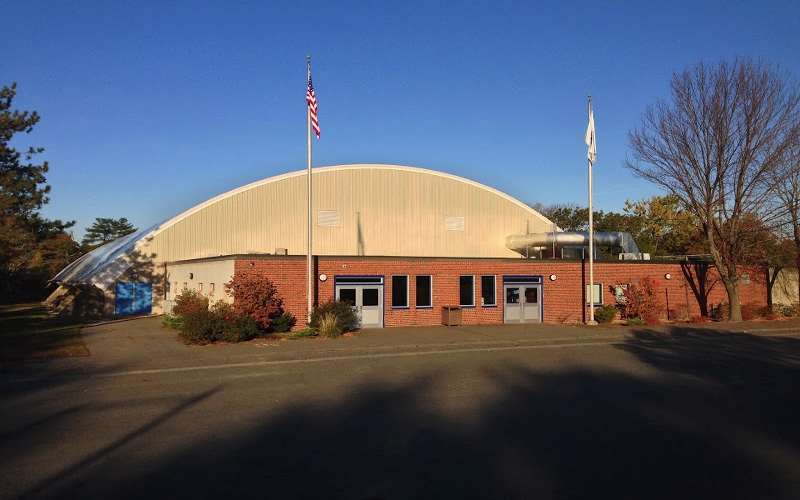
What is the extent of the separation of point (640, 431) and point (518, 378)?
187 inches

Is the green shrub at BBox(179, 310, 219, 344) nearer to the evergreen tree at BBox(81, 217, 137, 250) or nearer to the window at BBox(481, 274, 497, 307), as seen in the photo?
the window at BBox(481, 274, 497, 307)

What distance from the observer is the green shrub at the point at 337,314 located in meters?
22.7

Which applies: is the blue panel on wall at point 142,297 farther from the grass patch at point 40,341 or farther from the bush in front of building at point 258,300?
the bush in front of building at point 258,300

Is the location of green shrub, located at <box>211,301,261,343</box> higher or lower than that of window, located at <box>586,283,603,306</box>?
lower

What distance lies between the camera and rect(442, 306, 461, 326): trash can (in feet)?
87.1

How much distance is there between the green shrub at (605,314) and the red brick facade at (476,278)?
1.32 metres

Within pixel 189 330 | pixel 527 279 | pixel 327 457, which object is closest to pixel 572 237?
pixel 527 279

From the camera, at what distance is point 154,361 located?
1669 cm

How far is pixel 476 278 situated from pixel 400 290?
3548 millimetres

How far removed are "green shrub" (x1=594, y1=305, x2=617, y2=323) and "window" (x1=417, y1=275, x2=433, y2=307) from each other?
7.67 metres

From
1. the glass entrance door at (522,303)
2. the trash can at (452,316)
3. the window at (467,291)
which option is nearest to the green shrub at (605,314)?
the glass entrance door at (522,303)

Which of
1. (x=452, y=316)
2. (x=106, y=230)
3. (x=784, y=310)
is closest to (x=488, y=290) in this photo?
(x=452, y=316)

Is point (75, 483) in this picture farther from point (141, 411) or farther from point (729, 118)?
point (729, 118)

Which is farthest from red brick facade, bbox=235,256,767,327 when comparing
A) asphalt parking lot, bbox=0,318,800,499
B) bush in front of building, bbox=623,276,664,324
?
asphalt parking lot, bbox=0,318,800,499
